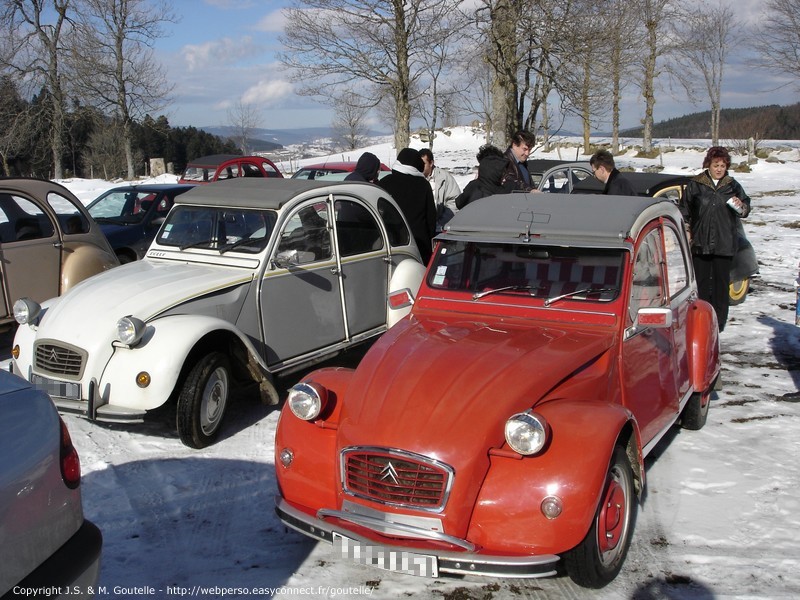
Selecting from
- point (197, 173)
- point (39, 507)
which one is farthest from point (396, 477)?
point (197, 173)

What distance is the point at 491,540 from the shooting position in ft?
12.0

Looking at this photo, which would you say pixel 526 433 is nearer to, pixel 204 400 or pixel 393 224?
pixel 204 400

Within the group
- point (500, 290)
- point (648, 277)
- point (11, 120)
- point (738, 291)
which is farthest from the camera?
point (11, 120)

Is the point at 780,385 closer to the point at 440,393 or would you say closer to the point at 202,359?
the point at 440,393

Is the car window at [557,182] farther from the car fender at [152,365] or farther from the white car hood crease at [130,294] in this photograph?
the car fender at [152,365]

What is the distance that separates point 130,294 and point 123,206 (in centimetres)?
728

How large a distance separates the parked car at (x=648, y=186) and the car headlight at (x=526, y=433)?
6560 millimetres

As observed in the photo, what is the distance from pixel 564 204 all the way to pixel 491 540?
2.55 meters

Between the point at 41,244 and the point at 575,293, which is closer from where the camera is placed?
the point at 575,293

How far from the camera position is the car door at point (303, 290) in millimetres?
6629

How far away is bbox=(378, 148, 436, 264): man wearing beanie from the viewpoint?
8.91 meters

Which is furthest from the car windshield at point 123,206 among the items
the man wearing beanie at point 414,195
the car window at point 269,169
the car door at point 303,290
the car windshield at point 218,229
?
the car window at point 269,169

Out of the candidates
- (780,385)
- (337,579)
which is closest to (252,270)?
(337,579)

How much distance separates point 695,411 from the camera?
608 cm
